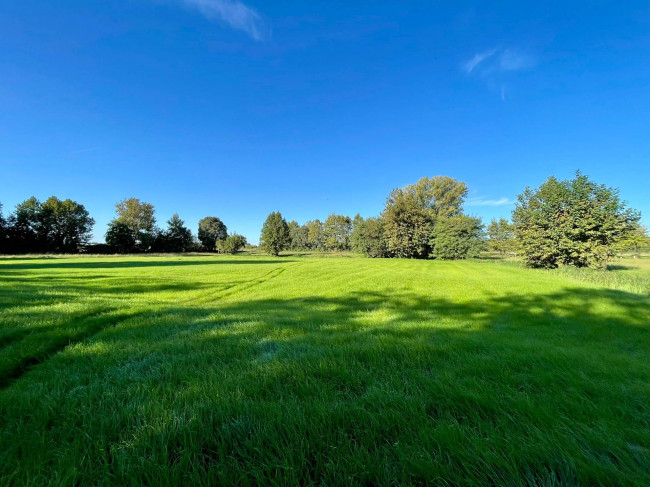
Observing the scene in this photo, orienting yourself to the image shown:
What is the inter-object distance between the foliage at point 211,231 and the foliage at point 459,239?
61.3 meters

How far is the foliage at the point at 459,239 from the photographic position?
39.1 metres

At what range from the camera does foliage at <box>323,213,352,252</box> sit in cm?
7650

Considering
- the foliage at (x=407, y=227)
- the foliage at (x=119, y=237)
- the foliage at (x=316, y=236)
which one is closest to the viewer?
the foliage at (x=407, y=227)

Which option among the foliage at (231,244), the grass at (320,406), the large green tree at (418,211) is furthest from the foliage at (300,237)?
the grass at (320,406)

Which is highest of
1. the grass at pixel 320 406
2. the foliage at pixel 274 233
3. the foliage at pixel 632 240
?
the foliage at pixel 274 233

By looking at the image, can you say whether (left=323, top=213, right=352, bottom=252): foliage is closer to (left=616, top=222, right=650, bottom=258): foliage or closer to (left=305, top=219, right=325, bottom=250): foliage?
(left=305, top=219, right=325, bottom=250): foliage

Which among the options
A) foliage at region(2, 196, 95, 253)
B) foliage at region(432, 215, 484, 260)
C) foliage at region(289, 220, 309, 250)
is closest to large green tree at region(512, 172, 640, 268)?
foliage at region(432, 215, 484, 260)

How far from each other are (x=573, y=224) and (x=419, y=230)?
22.4 metres

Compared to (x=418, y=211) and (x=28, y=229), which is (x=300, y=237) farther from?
(x=28, y=229)

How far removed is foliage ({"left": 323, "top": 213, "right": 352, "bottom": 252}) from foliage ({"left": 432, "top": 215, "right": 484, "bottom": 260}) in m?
36.9

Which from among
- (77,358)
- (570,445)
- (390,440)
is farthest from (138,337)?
(570,445)

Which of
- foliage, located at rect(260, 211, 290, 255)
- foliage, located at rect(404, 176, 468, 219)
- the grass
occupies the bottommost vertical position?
the grass

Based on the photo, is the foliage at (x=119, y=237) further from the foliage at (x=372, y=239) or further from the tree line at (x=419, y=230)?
the foliage at (x=372, y=239)

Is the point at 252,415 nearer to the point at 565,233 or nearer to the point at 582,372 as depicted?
the point at 582,372
